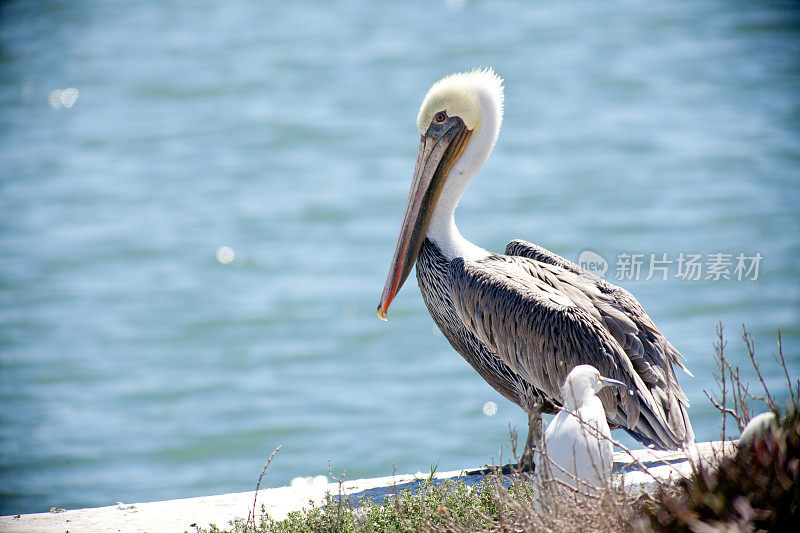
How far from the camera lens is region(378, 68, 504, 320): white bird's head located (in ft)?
15.4

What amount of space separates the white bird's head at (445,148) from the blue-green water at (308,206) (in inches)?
112

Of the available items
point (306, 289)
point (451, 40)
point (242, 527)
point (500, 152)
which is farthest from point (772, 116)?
point (242, 527)

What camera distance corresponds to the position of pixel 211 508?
4.13 metres

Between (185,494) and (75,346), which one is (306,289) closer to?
(75,346)

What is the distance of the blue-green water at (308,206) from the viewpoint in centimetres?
1018

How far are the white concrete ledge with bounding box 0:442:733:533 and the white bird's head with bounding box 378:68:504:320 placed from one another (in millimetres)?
930

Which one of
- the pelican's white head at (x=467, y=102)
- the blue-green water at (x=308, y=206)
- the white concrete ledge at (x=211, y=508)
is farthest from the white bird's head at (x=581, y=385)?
the blue-green water at (x=308, y=206)

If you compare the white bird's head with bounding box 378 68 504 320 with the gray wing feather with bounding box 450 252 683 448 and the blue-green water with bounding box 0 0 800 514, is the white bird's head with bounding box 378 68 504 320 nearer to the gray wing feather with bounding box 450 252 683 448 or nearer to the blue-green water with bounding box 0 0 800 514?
the gray wing feather with bounding box 450 252 683 448

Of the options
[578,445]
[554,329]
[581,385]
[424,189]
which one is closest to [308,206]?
[424,189]

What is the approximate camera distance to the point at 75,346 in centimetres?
1291

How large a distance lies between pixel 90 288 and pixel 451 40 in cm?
1058

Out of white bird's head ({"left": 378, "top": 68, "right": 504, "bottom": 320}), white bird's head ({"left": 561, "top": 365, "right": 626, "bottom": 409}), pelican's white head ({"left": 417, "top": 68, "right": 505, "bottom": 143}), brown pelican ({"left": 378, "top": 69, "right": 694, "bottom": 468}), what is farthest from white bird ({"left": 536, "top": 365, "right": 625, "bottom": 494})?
pelican's white head ({"left": 417, "top": 68, "right": 505, "bottom": 143})

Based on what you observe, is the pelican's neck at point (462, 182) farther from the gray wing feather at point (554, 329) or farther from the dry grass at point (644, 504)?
the dry grass at point (644, 504)

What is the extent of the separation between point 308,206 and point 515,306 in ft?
37.5
